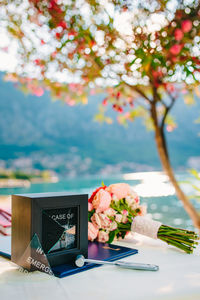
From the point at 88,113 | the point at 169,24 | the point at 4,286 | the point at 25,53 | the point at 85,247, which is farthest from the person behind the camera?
the point at 88,113

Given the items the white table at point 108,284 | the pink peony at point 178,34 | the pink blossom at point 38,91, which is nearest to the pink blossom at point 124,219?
the white table at point 108,284

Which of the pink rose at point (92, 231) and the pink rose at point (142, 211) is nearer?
the pink rose at point (92, 231)

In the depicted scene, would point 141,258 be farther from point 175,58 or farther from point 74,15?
point 74,15

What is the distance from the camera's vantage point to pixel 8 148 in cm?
2997

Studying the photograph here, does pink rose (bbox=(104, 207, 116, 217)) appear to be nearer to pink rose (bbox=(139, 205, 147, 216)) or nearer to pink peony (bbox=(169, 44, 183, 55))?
pink rose (bbox=(139, 205, 147, 216))

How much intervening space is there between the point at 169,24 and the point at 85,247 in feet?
5.42

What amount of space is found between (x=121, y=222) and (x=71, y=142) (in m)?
32.1

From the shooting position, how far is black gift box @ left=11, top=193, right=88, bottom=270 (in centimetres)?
64

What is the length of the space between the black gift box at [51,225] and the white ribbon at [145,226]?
0.79ft

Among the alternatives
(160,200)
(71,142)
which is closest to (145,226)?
(160,200)

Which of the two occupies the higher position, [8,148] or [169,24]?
[8,148]

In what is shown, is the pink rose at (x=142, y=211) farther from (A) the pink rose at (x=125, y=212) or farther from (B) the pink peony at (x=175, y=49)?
(B) the pink peony at (x=175, y=49)

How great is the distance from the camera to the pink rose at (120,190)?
38.4 inches

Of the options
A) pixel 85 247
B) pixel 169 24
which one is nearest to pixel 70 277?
pixel 85 247
